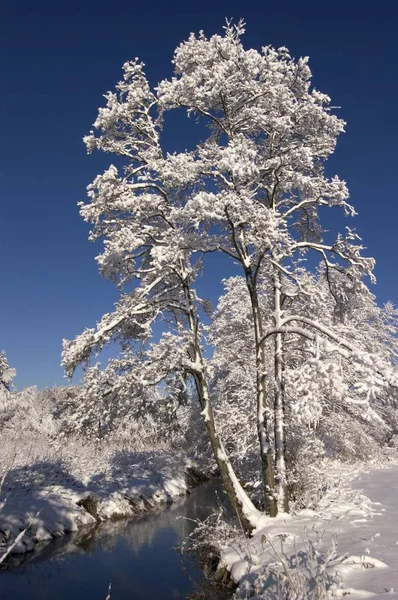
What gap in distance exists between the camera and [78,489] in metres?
18.0

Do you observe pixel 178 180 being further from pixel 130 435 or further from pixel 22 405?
pixel 22 405

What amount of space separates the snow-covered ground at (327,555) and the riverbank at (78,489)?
5805 millimetres

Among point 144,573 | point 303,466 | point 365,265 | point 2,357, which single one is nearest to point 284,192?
point 365,265

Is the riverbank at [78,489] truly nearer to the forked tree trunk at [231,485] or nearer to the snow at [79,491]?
the snow at [79,491]

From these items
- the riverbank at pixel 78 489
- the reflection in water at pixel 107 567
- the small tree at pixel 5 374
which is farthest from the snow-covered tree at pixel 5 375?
the reflection in water at pixel 107 567

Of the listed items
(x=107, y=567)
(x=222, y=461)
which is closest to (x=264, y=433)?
(x=222, y=461)

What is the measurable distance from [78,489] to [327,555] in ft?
44.9

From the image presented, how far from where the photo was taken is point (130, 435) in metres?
32.7

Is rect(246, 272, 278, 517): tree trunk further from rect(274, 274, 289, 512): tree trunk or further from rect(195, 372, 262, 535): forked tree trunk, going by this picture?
rect(195, 372, 262, 535): forked tree trunk

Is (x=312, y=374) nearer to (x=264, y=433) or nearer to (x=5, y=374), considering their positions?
(x=264, y=433)

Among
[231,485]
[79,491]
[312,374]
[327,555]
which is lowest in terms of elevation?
[79,491]

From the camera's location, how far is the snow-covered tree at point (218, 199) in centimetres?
1010

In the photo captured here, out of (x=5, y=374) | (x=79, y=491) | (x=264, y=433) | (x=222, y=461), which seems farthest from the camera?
(x=5, y=374)

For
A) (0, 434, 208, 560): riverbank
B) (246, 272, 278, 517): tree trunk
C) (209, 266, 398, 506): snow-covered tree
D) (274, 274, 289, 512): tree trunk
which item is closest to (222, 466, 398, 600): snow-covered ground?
(246, 272, 278, 517): tree trunk
